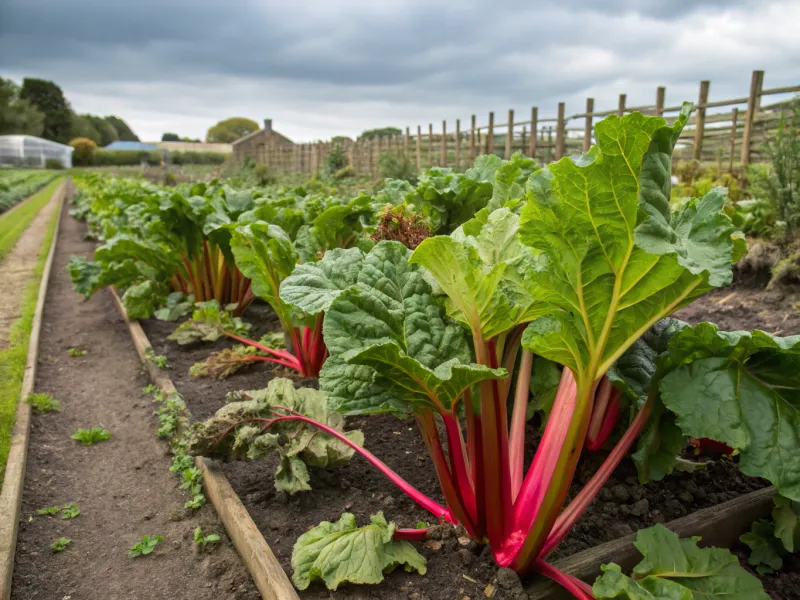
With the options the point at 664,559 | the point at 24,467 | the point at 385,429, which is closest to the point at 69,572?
the point at 24,467

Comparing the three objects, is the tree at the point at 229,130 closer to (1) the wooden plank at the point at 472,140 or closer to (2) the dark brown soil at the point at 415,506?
(1) the wooden plank at the point at 472,140

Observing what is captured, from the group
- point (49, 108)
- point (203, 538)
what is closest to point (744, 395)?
point (203, 538)

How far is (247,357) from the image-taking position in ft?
13.5

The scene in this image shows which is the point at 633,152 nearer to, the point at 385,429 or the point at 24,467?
the point at 385,429

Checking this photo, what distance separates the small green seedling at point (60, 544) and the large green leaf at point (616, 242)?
2.17 meters

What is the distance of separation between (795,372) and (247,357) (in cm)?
322

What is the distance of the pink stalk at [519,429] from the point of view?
2.08 metres

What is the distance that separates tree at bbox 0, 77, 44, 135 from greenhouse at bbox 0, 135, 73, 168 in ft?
17.2

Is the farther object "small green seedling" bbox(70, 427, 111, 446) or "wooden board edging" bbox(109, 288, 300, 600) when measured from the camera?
"small green seedling" bbox(70, 427, 111, 446)

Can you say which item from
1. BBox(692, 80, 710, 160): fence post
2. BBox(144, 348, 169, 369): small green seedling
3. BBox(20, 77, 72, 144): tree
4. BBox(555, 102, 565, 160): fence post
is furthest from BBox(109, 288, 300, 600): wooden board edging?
BBox(20, 77, 72, 144): tree

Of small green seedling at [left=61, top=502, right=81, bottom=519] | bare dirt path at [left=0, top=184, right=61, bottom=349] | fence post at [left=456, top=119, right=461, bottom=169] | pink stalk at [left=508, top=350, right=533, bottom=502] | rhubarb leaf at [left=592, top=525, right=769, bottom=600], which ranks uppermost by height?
fence post at [left=456, top=119, right=461, bottom=169]

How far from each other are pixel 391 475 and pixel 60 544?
1454 millimetres

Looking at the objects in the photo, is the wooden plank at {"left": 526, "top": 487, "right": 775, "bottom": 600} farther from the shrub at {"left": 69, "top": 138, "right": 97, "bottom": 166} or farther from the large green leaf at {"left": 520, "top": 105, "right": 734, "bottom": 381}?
the shrub at {"left": 69, "top": 138, "right": 97, "bottom": 166}

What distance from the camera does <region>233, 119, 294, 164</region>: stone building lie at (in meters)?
40.1
